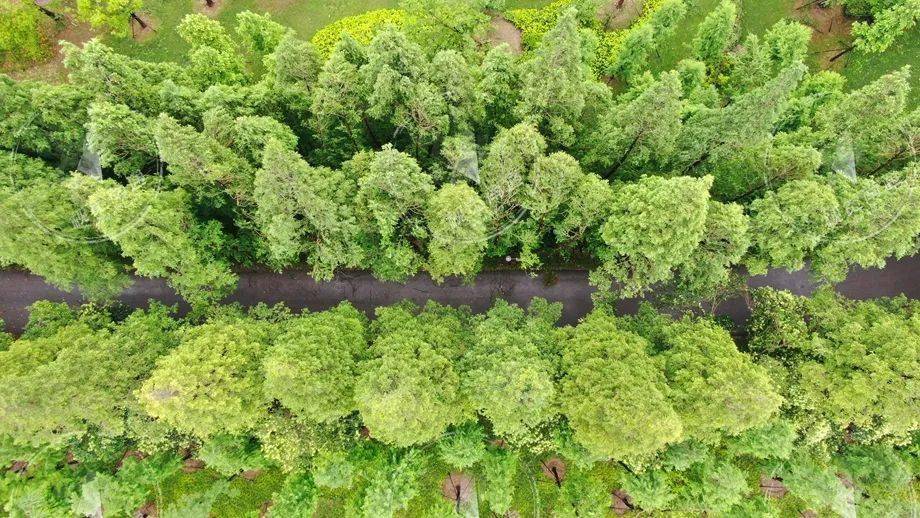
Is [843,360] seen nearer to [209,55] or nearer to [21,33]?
[209,55]

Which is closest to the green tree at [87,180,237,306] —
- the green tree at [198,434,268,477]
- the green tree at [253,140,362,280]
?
the green tree at [253,140,362,280]

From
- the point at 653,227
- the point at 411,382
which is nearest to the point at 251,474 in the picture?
the point at 411,382

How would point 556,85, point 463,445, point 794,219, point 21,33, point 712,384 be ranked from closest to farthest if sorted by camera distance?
1. point 712,384
2. point 794,219
3. point 556,85
4. point 463,445
5. point 21,33

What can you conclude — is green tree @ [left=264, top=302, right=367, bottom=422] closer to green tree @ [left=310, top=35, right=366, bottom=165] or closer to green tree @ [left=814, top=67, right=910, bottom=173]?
green tree @ [left=310, top=35, right=366, bottom=165]

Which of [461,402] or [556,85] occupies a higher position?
[556,85]

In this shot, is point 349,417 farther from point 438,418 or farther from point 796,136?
point 796,136

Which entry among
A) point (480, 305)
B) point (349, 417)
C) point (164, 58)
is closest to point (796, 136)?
point (480, 305)
